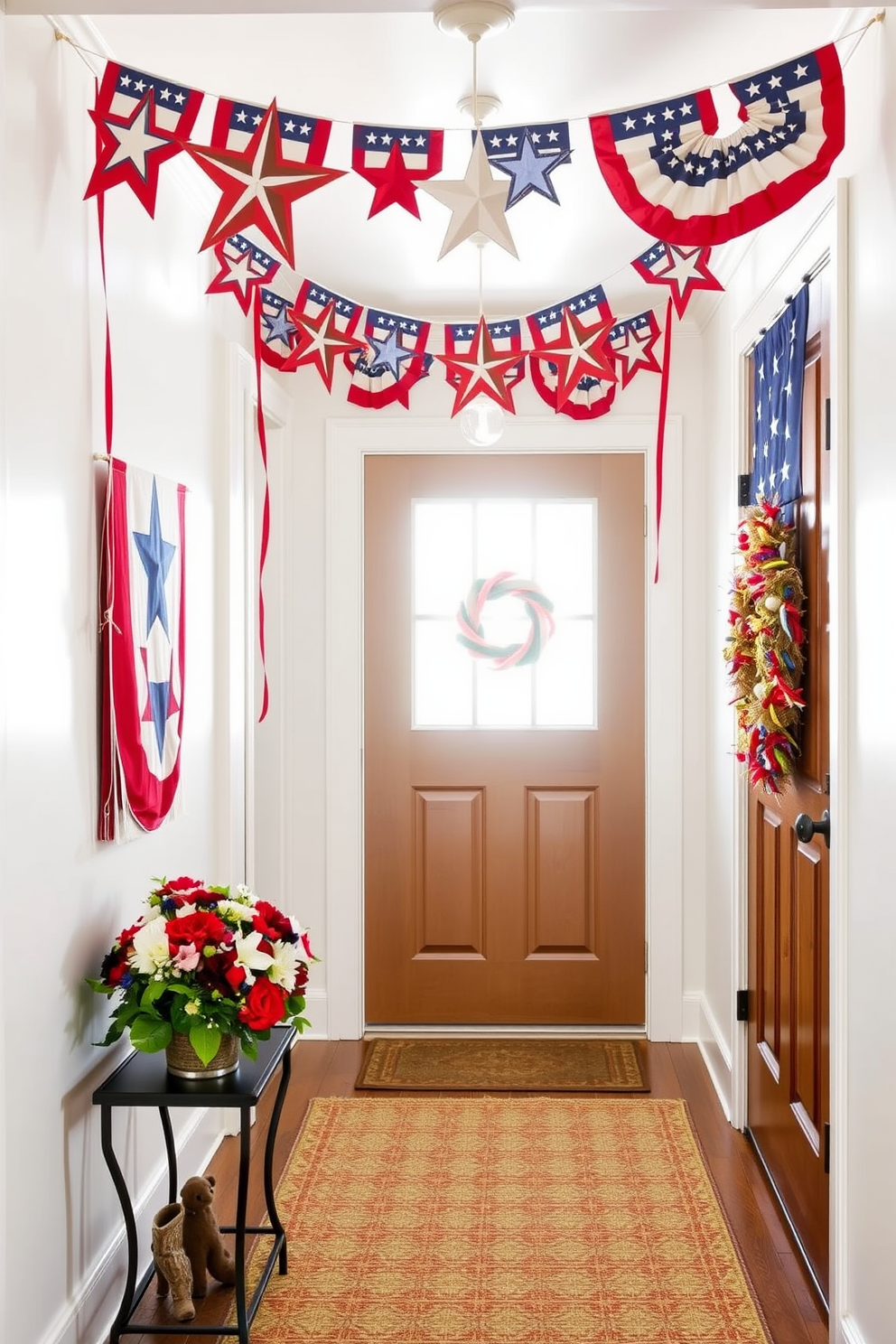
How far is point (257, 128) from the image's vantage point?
180 cm

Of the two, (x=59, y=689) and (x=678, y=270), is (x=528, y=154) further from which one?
(x=59, y=689)

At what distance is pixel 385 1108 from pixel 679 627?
1.79 meters

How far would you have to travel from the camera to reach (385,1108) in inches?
131

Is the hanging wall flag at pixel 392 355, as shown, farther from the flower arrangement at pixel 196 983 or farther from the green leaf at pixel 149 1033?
the green leaf at pixel 149 1033

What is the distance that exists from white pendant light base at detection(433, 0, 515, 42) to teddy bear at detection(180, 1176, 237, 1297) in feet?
6.94

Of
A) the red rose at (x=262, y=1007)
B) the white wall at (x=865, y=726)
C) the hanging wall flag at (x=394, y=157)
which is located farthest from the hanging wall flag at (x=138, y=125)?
the red rose at (x=262, y=1007)

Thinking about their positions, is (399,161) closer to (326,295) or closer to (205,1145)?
(326,295)

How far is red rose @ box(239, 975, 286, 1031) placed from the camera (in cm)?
203

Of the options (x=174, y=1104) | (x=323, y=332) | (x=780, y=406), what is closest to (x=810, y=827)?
(x=780, y=406)

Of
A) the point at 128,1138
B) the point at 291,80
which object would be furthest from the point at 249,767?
the point at 291,80

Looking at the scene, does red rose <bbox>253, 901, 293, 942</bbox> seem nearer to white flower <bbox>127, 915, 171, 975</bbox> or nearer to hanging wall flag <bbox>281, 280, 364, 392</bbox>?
white flower <bbox>127, 915, 171, 975</bbox>

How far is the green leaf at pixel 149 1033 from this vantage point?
2.02 metres

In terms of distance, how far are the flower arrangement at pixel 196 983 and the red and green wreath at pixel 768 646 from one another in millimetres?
1149

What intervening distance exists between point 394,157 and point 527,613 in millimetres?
2250
